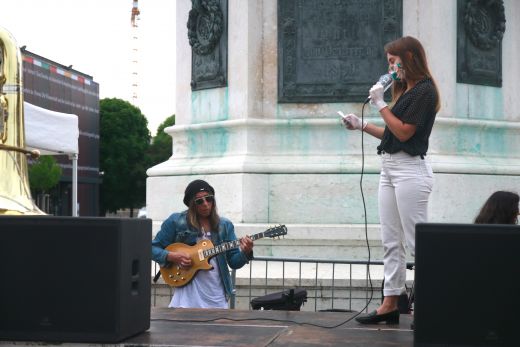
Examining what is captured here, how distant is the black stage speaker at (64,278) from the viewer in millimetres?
6180

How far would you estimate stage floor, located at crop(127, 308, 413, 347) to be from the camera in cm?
637

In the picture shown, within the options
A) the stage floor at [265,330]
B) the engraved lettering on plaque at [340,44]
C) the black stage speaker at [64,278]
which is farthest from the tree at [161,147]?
the black stage speaker at [64,278]

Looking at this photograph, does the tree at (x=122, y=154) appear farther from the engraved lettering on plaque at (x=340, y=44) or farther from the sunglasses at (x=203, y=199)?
the sunglasses at (x=203, y=199)

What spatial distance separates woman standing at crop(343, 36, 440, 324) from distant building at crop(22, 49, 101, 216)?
66351mm

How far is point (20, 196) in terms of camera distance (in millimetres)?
7719

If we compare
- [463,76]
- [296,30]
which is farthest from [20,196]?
[463,76]

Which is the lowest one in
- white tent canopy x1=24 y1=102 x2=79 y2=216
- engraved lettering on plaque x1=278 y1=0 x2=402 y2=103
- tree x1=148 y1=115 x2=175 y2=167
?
white tent canopy x1=24 y1=102 x2=79 y2=216

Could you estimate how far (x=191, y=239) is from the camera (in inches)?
348

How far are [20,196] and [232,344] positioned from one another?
2251mm

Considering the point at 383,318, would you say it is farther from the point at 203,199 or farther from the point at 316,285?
the point at 316,285

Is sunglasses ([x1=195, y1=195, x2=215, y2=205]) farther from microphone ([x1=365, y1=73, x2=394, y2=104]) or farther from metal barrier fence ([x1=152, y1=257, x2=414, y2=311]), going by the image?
microphone ([x1=365, y1=73, x2=394, y2=104])

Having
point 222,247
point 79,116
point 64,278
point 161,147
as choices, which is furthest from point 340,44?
point 161,147

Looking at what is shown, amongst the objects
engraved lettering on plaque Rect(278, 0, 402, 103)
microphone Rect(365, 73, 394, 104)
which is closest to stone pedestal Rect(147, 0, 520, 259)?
engraved lettering on plaque Rect(278, 0, 402, 103)

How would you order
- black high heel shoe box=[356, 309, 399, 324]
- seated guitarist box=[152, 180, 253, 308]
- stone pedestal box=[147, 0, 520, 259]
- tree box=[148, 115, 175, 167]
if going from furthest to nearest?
1. tree box=[148, 115, 175, 167]
2. stone pedestal box=[147, 0, 520, 259]
3. seated guitarist box=[152, 180, 253, 308]
4. black high heel shoe box=[356, 309, 399, 324]
